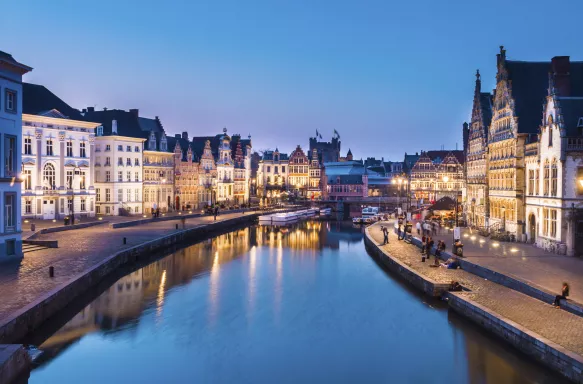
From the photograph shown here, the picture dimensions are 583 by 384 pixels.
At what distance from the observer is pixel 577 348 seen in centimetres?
1662

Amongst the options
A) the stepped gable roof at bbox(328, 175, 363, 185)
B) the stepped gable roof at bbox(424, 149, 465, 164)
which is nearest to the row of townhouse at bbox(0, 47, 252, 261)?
the stepped gable roof at bbox(328, 175, 363, 185)

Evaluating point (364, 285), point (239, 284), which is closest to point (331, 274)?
point (364, 285)

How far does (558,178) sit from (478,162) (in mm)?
18537

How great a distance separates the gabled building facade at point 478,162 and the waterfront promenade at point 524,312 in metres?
18.9

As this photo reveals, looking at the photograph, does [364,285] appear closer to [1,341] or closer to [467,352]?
[467,352]

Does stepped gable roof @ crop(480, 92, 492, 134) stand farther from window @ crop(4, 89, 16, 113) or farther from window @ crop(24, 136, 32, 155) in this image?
window @ crop(24, 136, 32, 155)

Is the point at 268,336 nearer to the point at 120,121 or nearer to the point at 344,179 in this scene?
the point at 120,121

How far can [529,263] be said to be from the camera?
2989 cm

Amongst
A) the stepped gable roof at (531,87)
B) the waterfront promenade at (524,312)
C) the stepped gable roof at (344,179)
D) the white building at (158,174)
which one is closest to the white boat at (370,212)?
the stepped gable roof at (344,179)

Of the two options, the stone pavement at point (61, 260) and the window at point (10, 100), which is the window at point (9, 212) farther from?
the window at point (10, 100)

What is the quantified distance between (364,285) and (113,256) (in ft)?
53.1

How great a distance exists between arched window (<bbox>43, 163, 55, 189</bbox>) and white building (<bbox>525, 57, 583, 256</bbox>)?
149 feet

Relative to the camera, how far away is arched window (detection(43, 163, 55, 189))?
5567cm

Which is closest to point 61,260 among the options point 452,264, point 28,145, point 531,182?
point 452,264
